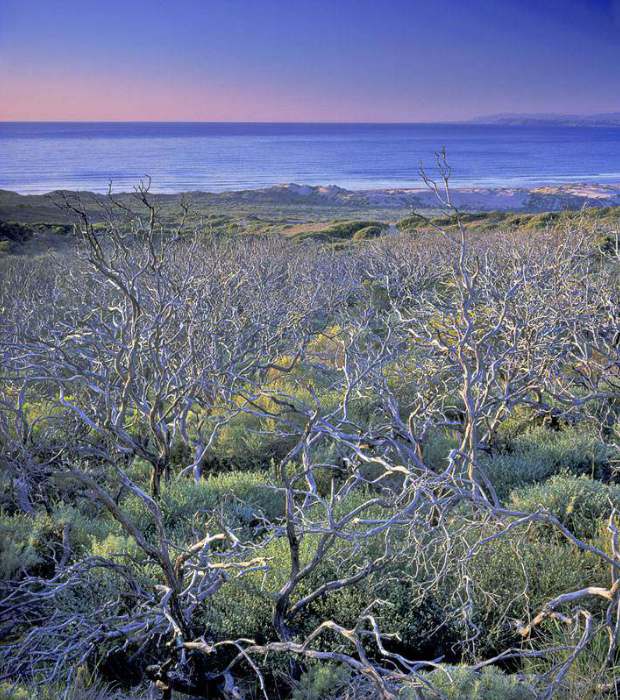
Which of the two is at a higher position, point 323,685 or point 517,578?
point 517,578

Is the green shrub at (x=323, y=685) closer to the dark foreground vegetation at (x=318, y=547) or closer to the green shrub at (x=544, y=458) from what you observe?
the dark foreground vegetation at (x=318, y=547)

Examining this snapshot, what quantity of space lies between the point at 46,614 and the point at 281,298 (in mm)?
6691

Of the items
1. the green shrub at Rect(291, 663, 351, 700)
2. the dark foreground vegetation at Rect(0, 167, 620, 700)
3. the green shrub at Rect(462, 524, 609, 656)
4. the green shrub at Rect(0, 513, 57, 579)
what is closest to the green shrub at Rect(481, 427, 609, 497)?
the dark foreground vegetation at Rect(0, 167, 620, 700)

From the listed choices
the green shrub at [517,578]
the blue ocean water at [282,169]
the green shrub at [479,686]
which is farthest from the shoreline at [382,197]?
the green shrub at [479,686]

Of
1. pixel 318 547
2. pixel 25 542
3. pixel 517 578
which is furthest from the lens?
pixel 25 542

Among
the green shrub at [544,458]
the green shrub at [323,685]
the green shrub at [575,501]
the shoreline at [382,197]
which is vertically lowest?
the green shrub at [323,685]

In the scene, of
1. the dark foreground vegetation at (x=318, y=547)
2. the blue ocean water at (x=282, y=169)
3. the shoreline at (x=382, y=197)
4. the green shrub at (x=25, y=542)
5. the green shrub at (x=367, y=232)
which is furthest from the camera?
the blue ocean water at (x=282, y=169)

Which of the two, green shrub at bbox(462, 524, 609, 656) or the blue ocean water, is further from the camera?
the blue ocean water

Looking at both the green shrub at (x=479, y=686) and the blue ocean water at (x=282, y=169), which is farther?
the blue ocean water at (x=282, y=169)

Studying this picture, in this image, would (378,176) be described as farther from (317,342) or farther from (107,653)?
(107,653)

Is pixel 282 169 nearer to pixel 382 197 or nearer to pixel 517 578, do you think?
pixel 382 197

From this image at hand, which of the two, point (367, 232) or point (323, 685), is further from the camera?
point (367, 232)

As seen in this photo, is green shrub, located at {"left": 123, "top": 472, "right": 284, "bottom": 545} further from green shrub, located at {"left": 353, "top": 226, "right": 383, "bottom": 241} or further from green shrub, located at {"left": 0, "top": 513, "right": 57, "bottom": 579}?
green shrub, located at {"left": 353, "top": 226, "right": 383, "bottom": 241}

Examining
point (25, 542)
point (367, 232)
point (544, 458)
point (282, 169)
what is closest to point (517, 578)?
point (544, 458)
